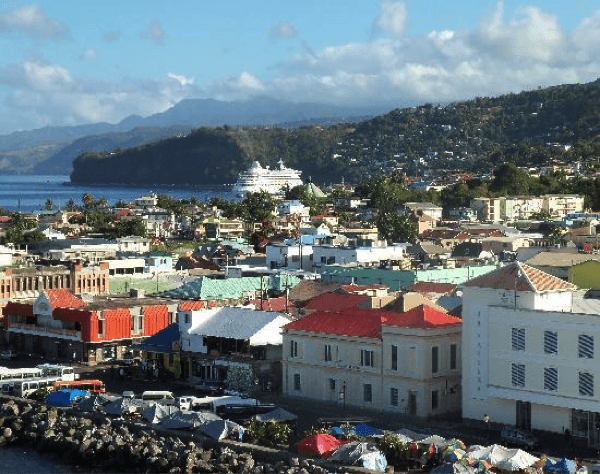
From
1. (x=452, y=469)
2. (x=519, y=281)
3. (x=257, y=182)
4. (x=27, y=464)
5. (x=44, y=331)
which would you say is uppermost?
(x=519, y=281)

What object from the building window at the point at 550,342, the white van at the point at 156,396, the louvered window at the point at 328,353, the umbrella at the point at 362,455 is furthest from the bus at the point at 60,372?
the building window at the point at 550,342

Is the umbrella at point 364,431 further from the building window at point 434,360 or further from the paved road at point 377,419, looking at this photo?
the building window at point 434,360

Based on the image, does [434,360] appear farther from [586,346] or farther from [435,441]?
[435,441]

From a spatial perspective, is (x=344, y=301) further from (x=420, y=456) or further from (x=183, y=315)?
(x=420, y=456)

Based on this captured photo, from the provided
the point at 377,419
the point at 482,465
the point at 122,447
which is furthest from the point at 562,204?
the point at 482,465

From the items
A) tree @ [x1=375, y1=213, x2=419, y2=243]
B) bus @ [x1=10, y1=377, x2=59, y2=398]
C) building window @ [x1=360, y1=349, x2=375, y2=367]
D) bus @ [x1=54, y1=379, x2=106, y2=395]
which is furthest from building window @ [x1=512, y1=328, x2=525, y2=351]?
tree @ [x1=375, y1=213, x2=419, y2=243]

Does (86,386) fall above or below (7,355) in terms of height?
above

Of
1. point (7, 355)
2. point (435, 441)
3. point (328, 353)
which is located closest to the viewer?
point (435, 441)
